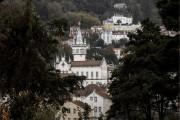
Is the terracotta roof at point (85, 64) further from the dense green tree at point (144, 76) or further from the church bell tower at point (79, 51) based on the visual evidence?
the dense green tree at point (144, 76)

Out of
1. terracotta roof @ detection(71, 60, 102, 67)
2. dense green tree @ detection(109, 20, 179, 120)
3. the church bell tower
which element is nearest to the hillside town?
dense green tree @ detection(109, 20, 179, 120)

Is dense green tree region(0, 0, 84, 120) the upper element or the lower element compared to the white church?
lower

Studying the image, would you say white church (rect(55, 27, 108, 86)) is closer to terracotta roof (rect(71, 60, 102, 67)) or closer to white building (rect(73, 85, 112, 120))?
terracotta roof (rect(71, 60, 102, 67))

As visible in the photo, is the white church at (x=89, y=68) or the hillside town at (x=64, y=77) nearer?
the hillside town at (x=64, y=77)

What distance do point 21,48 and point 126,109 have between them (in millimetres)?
7327

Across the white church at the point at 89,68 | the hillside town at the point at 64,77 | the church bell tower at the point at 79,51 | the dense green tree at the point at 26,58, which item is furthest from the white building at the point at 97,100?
the dense green tree at the point at 26,58

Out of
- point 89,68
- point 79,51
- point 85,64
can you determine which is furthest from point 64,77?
point 79,51

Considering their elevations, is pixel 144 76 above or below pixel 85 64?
below

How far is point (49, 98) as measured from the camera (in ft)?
75.0

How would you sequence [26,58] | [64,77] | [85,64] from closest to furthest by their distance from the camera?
[26,58], [64,77], [85,64]

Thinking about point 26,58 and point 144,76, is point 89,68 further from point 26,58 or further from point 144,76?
point 26,58

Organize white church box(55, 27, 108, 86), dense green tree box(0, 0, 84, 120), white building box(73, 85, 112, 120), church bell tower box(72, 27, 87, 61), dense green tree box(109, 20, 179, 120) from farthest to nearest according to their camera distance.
→ church bell tower box(72, 27, 87, 61) < white church box(55, 27, 108, 86) < white building box(73, 85, 112, 120) < dense green tree box(109, 20, 179, 120) < dense green tree box(0, 0, 84, 120)

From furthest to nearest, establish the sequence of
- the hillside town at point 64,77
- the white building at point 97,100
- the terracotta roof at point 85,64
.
→ the terracotta roof at point 85,64, the white building at point 97,100, the hillside town at point 64,77

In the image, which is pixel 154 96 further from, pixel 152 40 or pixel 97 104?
pixel 97 104
